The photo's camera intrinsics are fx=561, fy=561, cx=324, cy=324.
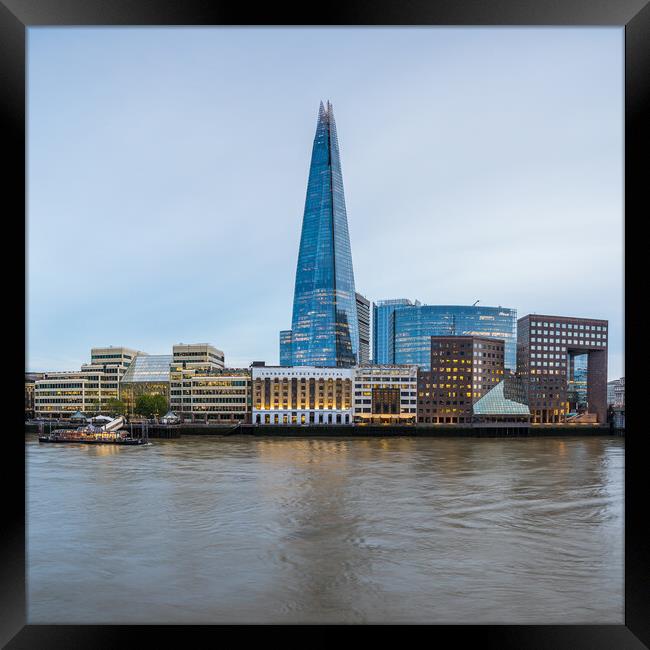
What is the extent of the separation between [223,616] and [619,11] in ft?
19.8

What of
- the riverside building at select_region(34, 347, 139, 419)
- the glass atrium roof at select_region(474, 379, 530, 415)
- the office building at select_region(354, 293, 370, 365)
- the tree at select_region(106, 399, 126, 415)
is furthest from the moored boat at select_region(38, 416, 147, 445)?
the office building at select_region(354, 293, 370, 365)

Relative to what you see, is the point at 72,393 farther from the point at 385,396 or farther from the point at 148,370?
the point at 385,396

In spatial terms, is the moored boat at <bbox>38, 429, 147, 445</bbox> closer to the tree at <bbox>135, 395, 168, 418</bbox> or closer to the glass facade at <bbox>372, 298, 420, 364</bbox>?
the tree at <bbox>135, 395, 168, 418</bbox>

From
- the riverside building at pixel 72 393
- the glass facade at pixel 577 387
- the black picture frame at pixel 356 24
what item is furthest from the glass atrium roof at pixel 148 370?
the black picture frame at pixel 356 24

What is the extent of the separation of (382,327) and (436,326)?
38600 millimetres

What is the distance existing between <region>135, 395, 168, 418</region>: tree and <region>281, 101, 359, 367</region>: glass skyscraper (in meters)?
29.6

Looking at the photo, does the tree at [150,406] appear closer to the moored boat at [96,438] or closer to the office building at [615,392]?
the moored boat at [96,438]

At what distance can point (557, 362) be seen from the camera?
190ft

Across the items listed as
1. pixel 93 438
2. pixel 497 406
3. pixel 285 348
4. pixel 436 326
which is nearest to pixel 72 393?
pixel 93 438

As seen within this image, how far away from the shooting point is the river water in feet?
20.2

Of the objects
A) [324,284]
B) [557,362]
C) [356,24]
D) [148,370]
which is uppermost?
[324,284]

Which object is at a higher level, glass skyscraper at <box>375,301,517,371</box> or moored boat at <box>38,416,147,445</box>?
glass skyscraper at <box>375,301,517,371</box>
